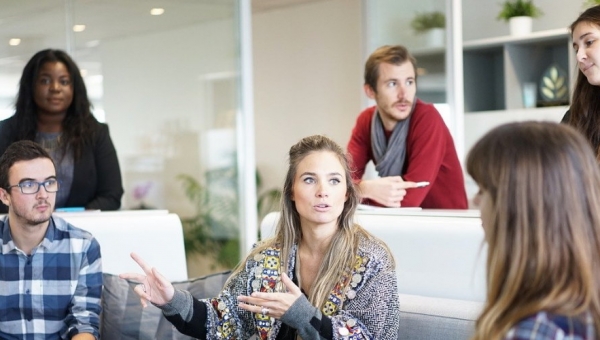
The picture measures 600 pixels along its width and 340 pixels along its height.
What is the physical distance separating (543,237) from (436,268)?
4.53 ft

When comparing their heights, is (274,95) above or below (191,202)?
above

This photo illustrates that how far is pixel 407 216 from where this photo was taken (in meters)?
2.65

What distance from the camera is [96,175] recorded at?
144 inches

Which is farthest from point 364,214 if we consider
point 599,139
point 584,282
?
point 584,282

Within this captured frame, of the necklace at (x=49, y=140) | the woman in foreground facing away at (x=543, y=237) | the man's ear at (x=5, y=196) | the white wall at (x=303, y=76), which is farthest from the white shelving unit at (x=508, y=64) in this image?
the woman in foreground facing away at (x=543, y=237)

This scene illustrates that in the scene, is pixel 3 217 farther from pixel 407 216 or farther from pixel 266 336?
pixel 407 216

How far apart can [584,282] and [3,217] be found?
2.20 m

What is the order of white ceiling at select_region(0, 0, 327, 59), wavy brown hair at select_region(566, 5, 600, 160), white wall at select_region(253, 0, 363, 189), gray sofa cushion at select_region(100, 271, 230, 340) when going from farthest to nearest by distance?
white wall at select_region(253, 0, 363, 189), white ceiling at select_region(0, 0, 327, 59), gray sofa cushion at select_region(100, 271, 230, 340), wavy brown hair at select_region(566, 5, 600, 160)

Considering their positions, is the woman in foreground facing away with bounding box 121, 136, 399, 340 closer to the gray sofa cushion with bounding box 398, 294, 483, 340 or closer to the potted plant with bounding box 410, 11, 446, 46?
the gray sofa cushion with bounding box 398, 294, 483, 340

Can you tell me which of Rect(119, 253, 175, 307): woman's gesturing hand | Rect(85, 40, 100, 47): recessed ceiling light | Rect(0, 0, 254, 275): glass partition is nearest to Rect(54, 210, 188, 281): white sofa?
Rect(119, 253, 175, 307): woman's gesturing hand

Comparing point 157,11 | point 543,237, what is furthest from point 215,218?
point 543,237

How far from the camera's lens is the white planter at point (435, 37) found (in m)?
5.43

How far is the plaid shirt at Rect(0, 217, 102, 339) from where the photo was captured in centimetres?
273

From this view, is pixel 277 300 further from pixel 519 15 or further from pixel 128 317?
pixel 519 15
